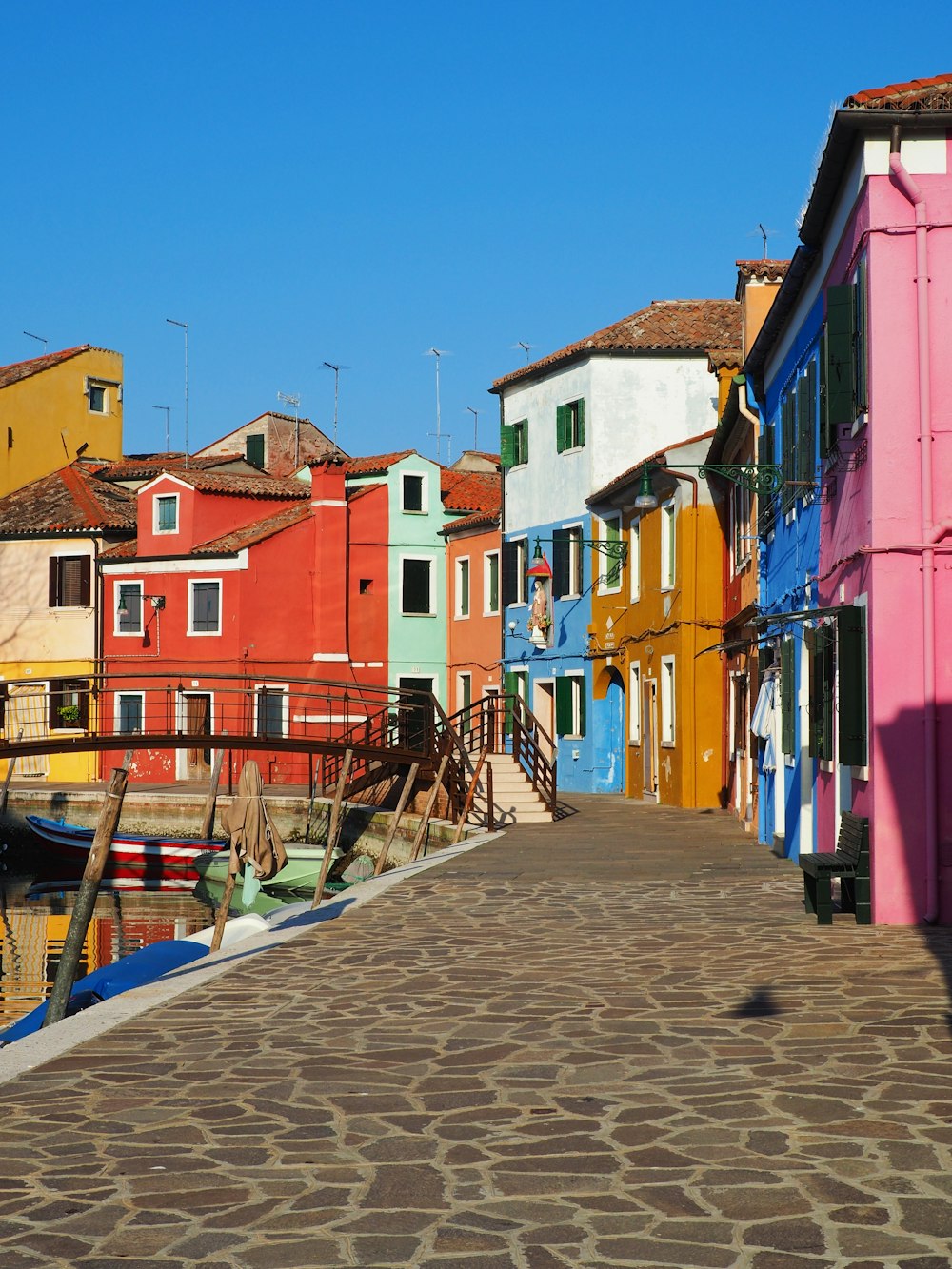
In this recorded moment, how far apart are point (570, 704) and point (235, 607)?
10.7 m

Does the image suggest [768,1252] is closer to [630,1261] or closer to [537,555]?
[630,1261]

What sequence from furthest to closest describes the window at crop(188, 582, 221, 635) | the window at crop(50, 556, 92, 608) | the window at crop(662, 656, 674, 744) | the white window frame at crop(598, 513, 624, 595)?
the window at crop(50, 556, 92, 608)
the window at crop(188, 582, 221, 635)
the white window frame at crop(598, 513, 624, 595)
the window at crop(662, 656, 674, 744)

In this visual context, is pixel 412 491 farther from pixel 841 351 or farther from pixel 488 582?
pixel 841 351

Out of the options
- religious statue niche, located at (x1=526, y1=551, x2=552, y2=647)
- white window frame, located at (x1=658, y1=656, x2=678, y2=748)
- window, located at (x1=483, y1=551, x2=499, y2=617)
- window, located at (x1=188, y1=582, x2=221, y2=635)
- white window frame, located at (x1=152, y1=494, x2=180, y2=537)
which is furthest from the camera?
white window frame, located at (x1=152, y1=494, x2=180, y2=537)

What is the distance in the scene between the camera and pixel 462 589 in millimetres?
43375

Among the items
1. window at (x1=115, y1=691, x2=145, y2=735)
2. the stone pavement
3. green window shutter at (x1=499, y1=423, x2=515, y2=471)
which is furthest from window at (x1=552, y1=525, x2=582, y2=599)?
the stone pavement

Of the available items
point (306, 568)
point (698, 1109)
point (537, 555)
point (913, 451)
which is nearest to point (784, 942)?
point (913, 451)

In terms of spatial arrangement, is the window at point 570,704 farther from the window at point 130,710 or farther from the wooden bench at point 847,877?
the wooden bench at point 847,877

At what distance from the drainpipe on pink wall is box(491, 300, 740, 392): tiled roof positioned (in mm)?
21688

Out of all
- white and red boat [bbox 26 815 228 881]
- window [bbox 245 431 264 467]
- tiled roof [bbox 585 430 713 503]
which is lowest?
white and red boat [bbox 26 815 228 881]

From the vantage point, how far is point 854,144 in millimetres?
13211

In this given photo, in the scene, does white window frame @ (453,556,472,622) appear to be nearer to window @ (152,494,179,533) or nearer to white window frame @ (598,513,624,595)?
window @ (152,494,179,533)

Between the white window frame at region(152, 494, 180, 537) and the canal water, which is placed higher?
the white window frame at region(152, 494, 180, 537)

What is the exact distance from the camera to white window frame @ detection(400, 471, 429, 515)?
144 feet
